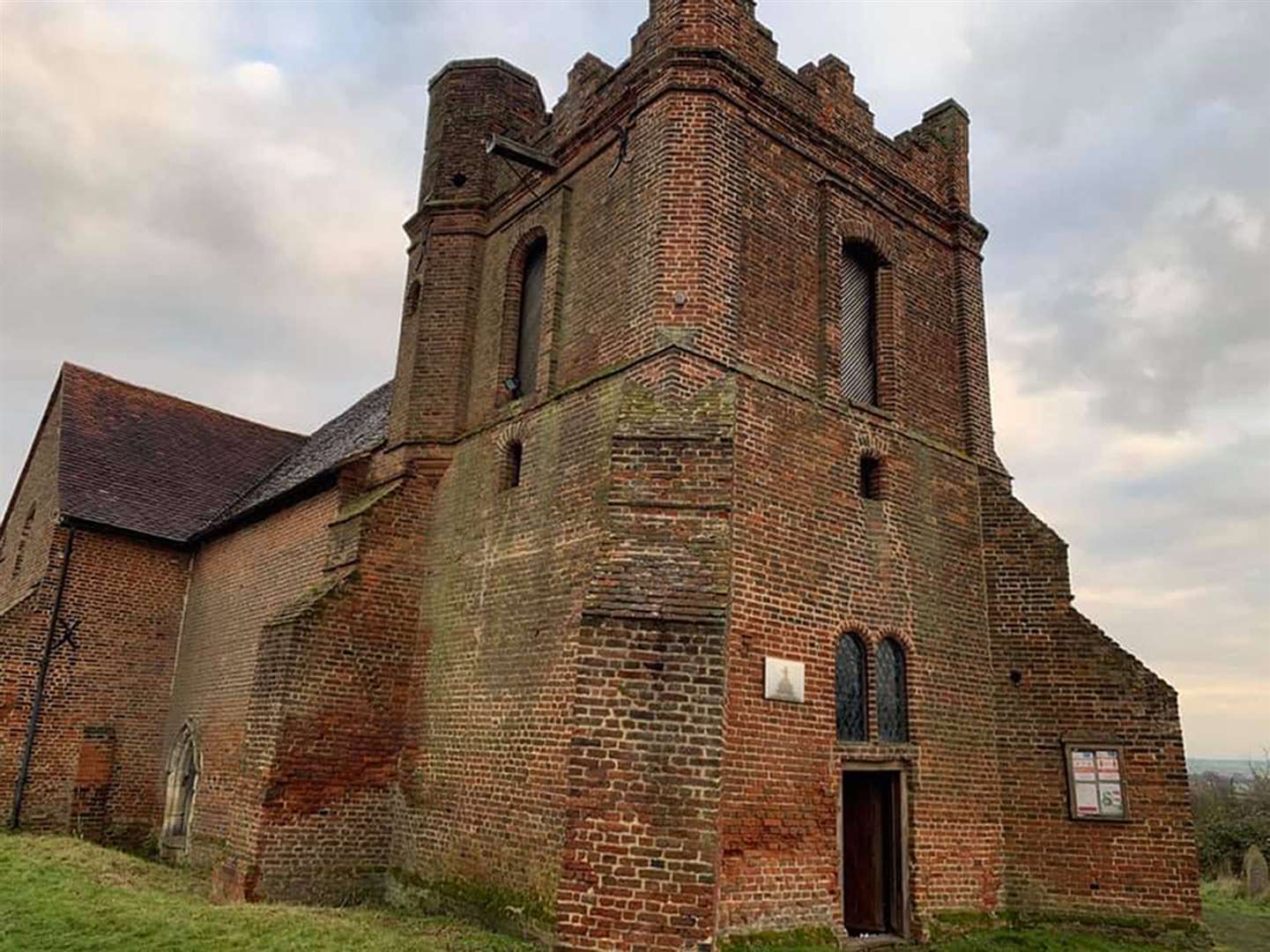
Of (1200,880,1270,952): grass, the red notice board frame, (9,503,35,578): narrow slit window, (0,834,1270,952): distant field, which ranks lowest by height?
(1200,880,1270,952): grass

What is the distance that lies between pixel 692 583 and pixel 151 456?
16.5 meters

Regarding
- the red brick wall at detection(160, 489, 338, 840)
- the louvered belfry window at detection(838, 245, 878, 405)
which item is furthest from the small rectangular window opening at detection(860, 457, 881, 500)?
the red brick wall at detection(160, 489, 338, 840)

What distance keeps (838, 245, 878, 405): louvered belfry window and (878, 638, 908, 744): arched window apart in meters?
3.07

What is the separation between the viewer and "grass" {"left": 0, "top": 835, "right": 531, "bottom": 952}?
7.78 metres

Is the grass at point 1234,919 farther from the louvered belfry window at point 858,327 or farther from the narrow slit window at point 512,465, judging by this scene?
the narrow slit window at point 512,465

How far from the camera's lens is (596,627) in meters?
8.11

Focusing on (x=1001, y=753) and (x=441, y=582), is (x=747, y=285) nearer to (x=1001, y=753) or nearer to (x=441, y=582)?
(x=441, y=582)

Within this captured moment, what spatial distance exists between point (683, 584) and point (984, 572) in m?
5.63

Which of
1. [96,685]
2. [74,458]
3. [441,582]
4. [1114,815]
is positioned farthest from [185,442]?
[1114,815]

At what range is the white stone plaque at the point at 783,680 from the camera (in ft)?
30.3

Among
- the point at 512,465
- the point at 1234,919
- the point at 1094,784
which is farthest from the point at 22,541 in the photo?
the point at 1234,919

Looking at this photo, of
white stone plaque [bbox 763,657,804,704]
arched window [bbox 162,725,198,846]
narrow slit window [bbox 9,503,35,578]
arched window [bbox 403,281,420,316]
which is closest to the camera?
white stone plaque [bbox 763,657,804,704]

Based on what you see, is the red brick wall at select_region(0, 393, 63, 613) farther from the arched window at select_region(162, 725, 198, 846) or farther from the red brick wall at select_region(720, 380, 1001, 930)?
the red brick wall at select_region(720, 380, 1001, 930)

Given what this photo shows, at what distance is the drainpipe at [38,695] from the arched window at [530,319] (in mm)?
10195
